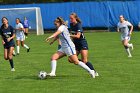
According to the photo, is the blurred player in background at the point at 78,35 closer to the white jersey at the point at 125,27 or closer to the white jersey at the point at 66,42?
the white jersey at the point at 66,42

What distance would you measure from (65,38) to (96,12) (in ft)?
137

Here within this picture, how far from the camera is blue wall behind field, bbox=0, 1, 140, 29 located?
55250 mm

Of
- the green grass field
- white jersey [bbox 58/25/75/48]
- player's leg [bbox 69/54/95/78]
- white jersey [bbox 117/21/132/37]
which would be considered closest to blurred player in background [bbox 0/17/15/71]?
the green grass field

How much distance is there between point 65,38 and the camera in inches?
579

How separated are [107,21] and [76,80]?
4131 cm

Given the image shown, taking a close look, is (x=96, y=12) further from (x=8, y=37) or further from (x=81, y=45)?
(x=81, y=45)

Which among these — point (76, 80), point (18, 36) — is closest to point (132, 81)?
point (76, 80)

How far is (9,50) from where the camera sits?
18.1 meters

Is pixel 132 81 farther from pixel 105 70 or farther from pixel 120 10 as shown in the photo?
pixel 120 10

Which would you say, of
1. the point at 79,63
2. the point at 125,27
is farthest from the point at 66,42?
the point at 125,27

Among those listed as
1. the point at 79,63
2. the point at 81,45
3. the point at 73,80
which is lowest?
the point at 73,80

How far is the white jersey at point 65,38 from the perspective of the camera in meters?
14.6

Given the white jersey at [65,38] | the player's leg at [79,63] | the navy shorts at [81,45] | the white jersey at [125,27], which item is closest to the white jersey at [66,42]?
the white jersey at [65,38]

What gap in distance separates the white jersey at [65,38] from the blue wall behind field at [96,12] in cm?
4084
